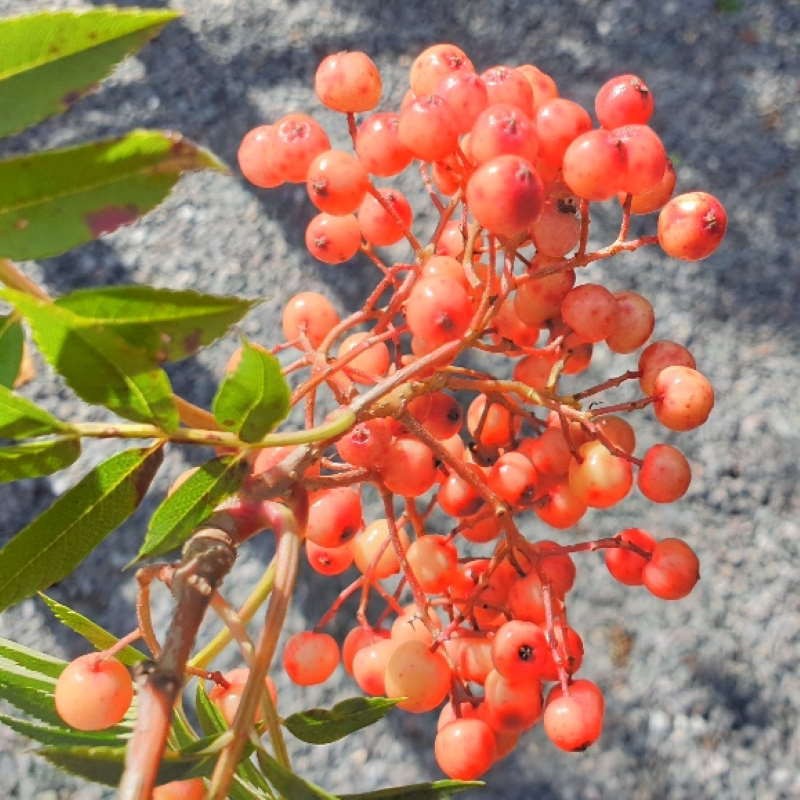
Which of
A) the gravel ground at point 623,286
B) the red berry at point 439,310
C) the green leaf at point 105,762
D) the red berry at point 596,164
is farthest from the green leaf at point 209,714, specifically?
the gravel ground at point 623,286

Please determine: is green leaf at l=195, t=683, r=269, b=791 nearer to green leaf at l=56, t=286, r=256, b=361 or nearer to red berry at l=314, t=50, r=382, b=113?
green leaf at l=56, t=286, r=256, b=361

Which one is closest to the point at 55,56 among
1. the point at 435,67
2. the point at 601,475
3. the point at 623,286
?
the point at 435,67

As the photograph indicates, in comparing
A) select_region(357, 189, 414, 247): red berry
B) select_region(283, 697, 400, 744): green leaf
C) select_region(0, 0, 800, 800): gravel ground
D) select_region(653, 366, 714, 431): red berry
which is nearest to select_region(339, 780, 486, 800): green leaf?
select_region(283, 697, 400, 744): green leaf

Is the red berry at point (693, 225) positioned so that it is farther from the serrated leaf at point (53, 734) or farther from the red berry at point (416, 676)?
the serrated leaf at point (53, 734)

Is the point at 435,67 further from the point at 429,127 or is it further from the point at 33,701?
the point at 33,701

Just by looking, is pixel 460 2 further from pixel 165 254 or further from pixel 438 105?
pixel 438 105
